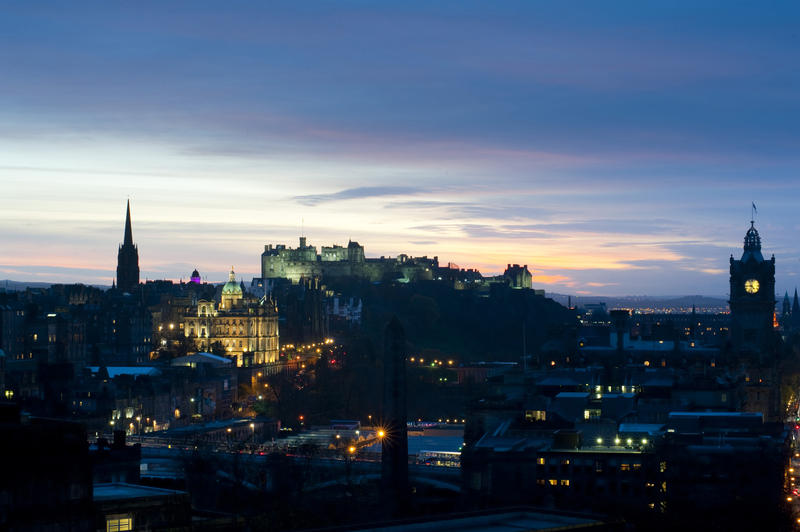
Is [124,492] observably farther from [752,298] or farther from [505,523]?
[752,298]

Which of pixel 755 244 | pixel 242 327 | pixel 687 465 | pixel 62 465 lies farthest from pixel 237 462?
pixel 242 327

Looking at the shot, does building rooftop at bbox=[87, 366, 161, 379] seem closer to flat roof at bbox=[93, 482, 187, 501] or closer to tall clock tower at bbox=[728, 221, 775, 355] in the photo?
tall clock tower at bbox=[728, 221, 775, 355]

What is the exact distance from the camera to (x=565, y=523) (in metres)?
49.0

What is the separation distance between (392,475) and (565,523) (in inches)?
1407

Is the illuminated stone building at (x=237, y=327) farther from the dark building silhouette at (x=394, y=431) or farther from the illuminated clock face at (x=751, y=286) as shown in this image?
the dark building silhouette at (x=394, y=431)

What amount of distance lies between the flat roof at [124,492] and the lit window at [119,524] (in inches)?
27.9

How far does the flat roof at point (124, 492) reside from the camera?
149 feet

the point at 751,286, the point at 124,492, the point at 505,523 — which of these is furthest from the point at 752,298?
the point at 124,492

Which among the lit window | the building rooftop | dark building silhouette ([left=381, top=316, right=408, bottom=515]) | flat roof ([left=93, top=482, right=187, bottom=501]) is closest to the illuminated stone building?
the building rooftop

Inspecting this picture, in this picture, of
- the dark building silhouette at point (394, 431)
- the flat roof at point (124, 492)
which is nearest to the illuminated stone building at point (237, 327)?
the dark building silhouette at point (394, 431)

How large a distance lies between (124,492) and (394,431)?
40.3 meters

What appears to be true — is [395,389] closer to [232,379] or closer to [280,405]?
[280,405]

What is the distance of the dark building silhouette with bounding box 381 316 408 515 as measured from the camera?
82312 mm

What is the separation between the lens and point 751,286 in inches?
6102
